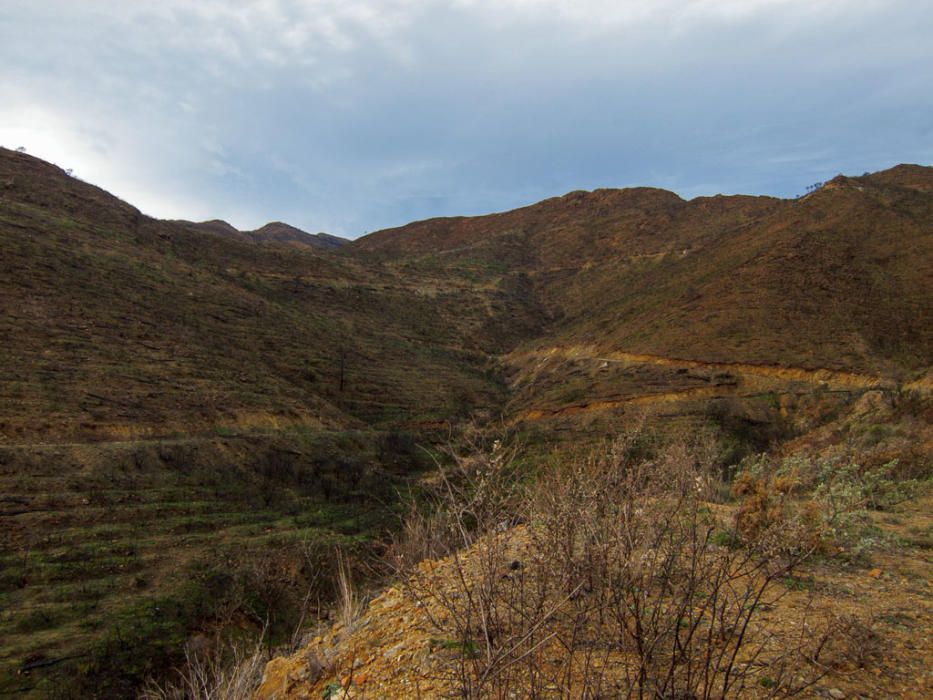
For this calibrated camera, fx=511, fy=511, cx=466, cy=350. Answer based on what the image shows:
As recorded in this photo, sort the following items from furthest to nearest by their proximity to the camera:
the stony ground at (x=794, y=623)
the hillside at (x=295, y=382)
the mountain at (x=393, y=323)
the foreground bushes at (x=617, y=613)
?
the mountain at (x=393, y=323)
the hillside at (x=295, y=382)
the stony ground at (x=794, y=623)
the foreground bushes at (x=617, y=613)

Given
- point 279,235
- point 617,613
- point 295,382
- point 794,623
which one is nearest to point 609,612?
point 617,613

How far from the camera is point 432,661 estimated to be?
316 centimetres

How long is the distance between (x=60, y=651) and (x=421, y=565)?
6.48m

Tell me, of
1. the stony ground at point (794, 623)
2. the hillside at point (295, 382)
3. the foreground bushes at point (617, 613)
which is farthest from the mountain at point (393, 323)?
the foreground bushes at point (617, 613)

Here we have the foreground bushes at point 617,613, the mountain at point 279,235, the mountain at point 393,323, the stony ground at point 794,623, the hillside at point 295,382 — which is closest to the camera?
the foreground bushes at point 617,613

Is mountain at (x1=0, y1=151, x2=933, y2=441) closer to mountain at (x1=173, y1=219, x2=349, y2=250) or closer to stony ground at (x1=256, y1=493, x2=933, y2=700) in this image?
stony ground at (x1=256, y1=493, x2=933, y2=700)

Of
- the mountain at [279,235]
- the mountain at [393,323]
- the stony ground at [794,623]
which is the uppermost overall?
the mountain at [279,235]

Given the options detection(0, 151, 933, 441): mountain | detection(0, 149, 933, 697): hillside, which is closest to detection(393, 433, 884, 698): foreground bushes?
detection(0, 149, 933, 697): hillside

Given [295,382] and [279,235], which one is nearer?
[295,382]

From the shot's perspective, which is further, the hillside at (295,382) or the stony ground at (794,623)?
the hillside at (295,382)

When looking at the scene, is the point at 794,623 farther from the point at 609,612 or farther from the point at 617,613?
the point at 617,613

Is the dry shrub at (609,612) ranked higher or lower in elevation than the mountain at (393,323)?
lower

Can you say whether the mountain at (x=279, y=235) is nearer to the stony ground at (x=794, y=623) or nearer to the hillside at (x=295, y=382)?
the hillside at (x=295, y=382)

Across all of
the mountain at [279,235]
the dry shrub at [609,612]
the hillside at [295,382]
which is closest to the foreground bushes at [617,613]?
the dry shrub at [609,612]
